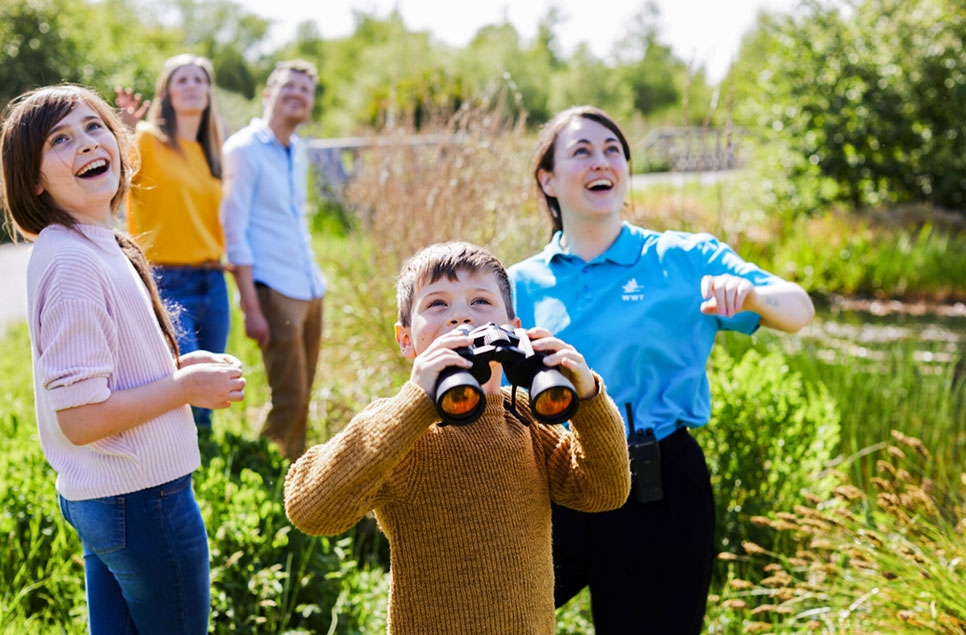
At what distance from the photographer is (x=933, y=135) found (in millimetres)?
10953

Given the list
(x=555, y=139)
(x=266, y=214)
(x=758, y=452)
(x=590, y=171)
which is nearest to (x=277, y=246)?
(x=266, y=214)

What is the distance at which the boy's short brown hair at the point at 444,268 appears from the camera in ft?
5.51

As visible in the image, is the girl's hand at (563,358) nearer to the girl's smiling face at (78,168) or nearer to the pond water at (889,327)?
the girl's smiling face at (78,168)

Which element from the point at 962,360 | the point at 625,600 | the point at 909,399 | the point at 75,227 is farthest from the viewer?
the point at 962,360

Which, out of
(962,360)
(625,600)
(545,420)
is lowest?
(962,360)

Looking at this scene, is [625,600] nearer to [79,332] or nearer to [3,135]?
[79,332]

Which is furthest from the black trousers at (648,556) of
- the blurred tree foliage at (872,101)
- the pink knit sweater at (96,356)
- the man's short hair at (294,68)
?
the blurred tree foliage at (872,101)

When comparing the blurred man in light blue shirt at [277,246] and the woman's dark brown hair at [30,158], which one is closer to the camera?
the woman's dark brown hair at [30,158]

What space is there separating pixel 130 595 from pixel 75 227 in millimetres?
787

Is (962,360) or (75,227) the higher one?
(75,227)

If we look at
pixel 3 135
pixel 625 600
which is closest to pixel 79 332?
pixel 3 135

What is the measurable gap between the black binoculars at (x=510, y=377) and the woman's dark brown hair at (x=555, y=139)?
119 centimetres

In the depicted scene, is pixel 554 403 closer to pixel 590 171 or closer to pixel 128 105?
pixel 590 171

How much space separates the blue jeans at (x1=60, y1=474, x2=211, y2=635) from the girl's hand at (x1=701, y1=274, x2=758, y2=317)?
1258mm
